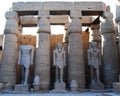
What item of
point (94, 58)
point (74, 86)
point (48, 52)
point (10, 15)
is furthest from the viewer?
point (10, 15)

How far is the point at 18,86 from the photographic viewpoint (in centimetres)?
1373

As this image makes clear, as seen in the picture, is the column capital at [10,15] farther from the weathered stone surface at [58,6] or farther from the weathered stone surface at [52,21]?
the weathered stone surface at [52,21]

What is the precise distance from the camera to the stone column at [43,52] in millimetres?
14812

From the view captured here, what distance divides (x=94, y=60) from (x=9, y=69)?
5.49 m

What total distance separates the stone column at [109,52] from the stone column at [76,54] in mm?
1625

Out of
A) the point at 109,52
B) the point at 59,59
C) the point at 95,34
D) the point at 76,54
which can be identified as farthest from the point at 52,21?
the point at 109,52

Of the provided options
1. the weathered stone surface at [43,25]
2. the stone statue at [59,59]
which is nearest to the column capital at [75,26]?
the weathered stone surface at [43,25]

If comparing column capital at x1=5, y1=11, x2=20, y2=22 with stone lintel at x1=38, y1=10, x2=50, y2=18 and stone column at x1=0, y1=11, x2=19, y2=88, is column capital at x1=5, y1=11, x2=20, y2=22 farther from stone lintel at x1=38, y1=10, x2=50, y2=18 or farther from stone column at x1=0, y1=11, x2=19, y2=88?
stone lintel at x1=38, y1=10, x2=50, y2=18

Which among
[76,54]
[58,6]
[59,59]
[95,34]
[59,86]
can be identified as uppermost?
[58,6]

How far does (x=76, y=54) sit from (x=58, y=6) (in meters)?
3.63

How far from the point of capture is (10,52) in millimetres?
15281

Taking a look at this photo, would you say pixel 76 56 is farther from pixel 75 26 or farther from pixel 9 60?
pixel 9 60

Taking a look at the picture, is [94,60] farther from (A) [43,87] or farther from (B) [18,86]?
(B) [18,86]

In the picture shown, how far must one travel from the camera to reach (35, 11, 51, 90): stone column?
48.6ft
